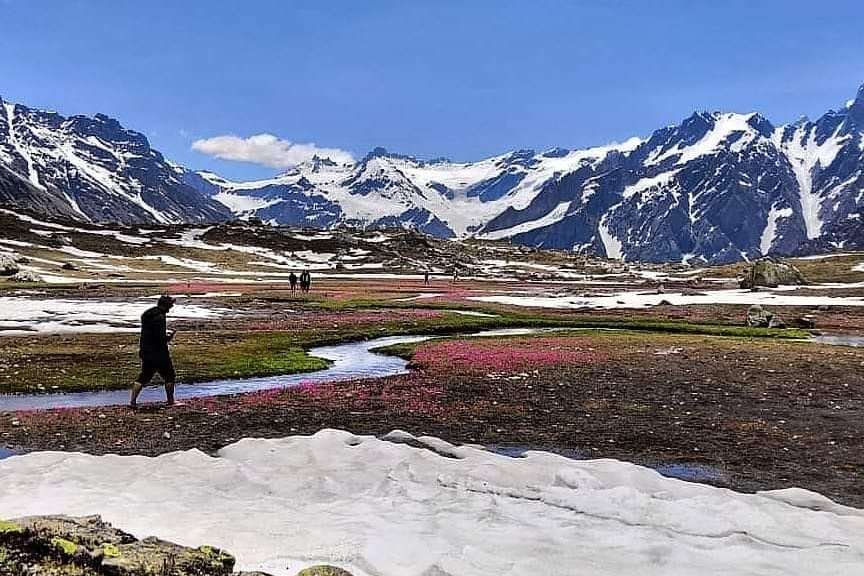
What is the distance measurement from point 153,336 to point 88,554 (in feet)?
56.2

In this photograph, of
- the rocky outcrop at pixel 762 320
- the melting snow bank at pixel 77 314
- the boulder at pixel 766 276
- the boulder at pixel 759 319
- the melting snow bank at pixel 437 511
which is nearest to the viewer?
the melting snow bank at pixel 437 511

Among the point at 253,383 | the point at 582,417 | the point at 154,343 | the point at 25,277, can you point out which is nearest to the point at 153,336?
the point at 154,343

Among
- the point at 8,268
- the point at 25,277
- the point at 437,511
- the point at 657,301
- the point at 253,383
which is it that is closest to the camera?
the point at 437,511

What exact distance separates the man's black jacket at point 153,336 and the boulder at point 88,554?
51.9 ft

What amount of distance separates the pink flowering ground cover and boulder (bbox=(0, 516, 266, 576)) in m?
24.7

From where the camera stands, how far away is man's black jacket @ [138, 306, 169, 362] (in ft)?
80.1

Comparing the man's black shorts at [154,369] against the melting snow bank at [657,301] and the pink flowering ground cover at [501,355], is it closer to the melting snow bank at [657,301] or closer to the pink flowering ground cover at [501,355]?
the pink flowering ground cover at [501,355]

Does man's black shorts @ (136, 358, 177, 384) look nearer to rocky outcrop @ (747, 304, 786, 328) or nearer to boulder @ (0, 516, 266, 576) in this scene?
boulder @ (0, 516, 266, 576)

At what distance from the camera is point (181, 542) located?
39.5ft

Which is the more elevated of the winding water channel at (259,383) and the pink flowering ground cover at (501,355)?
the pink flowering ground cover at (501,355)

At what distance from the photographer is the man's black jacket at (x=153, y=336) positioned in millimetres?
24422

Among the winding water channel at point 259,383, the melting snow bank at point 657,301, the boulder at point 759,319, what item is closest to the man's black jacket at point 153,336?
the winding water channel at point 259,383

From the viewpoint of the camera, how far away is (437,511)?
550 inches

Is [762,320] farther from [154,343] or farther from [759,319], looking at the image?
[154,343]
